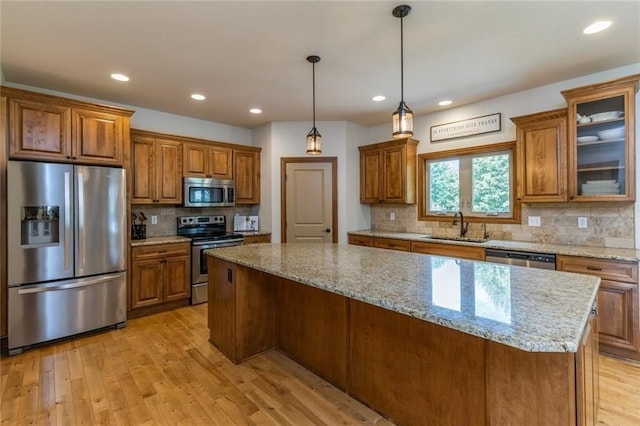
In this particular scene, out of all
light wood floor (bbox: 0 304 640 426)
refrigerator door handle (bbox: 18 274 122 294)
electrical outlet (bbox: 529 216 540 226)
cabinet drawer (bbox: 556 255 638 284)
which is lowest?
light wood floor (bbox: 0 304 640 426)

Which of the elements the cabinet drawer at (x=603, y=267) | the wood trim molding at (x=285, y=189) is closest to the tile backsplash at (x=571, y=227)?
the cabinet drawer at (x=603, y=267)

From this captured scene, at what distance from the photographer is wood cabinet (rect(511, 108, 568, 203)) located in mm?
3094

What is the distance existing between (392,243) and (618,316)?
225 centimetres

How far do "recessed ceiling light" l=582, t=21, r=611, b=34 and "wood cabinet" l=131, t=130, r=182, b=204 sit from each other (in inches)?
173

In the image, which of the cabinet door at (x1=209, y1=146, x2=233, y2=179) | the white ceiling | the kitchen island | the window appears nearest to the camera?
the kitchen island

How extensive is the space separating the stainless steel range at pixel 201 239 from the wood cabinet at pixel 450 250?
8.13ft

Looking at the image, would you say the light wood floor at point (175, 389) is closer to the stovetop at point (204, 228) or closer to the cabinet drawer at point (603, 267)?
the cabinet drawer at point (603, 267)

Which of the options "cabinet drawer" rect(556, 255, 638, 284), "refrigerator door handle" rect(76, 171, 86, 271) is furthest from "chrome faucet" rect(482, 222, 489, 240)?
"refrigerator door handle" rect(76, 171, 86, 271)

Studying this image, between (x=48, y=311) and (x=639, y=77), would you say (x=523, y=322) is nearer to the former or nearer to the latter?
(x=639, y=77)

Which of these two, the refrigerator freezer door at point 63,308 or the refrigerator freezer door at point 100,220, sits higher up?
the refrigerator freezer door at point 100,220

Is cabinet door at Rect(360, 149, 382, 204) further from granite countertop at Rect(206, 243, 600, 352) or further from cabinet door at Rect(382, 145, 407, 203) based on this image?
granite countertop at Rect(206, 243, 600, 352)

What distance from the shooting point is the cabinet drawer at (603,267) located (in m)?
2.54

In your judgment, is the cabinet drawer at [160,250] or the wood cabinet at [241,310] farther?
the cabinet drawer at [160,250]

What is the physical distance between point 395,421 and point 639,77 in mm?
3423
